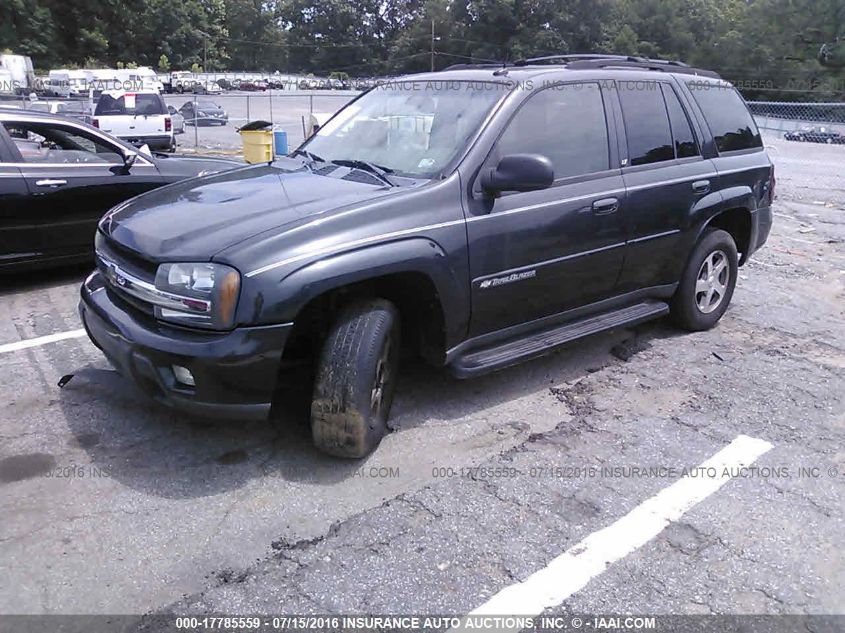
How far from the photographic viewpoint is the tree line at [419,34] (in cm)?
5722

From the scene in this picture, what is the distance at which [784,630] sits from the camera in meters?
2.50

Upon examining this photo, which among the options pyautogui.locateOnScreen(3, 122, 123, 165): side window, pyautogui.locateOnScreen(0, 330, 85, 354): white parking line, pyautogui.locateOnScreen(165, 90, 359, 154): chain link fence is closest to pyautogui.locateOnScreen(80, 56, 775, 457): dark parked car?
pyautogui.locateOnScreen(0, 330, 85, 354): white parking line

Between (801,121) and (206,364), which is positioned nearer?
(206,364)

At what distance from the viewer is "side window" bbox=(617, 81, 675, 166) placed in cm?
455

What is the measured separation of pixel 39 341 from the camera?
5.00 meters

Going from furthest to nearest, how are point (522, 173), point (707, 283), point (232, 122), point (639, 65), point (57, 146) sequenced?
point (232, 122) → point (57, 146) → point (707, 283) → point (639, 65) → point (522, 173)

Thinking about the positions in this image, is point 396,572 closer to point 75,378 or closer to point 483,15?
point 75,378

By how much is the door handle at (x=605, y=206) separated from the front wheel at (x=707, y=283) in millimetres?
1081

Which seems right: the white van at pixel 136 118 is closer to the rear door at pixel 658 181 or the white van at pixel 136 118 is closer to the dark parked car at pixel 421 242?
the dark parked car at pixel 421 242

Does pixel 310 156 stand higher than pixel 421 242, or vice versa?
pixel 310 156

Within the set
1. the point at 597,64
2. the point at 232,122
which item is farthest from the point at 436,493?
the point at 232,122

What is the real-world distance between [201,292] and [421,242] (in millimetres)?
1050

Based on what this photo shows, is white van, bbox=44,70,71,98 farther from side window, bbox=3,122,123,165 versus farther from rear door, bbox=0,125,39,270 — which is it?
rear door, bbox=0,125,39,270

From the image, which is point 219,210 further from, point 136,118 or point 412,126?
point 136,118
